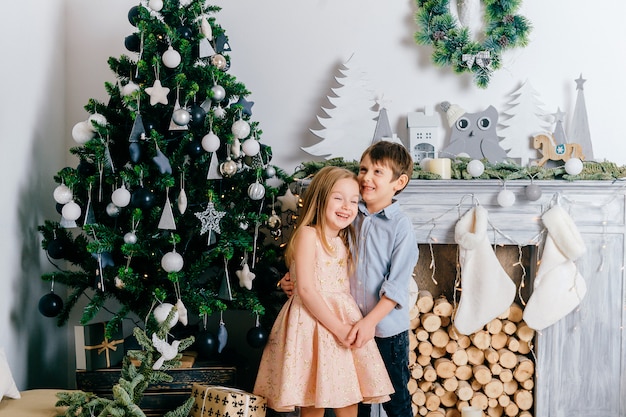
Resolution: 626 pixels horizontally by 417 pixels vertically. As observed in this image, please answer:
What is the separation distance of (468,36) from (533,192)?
2.75 feet

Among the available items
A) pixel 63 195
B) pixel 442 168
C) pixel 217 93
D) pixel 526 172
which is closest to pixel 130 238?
pixel 63 195

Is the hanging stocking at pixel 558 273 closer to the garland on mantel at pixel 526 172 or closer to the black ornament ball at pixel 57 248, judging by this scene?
the garland on mantel at pixel 526 172

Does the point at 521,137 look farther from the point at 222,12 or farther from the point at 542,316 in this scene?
A: the point at 222,12

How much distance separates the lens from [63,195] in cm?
221

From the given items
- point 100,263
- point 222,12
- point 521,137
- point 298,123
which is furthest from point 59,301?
point 521,137

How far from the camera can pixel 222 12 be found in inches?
118

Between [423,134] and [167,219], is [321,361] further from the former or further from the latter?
[423,134]

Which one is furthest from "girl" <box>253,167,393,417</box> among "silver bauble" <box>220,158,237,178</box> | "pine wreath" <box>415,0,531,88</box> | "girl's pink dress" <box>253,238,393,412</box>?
"pine wreath" <box>415,0,531,88</box>

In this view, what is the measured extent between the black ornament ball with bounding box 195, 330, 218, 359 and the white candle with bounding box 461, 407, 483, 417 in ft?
3.61

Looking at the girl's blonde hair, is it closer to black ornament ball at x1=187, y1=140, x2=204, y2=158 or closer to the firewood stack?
black ornament ball at x1=187, y1=140, x2=204, y2=158

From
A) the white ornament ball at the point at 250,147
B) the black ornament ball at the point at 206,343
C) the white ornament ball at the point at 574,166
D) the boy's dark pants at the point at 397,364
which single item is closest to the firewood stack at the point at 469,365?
the boy's dark pants at the point at 397,364

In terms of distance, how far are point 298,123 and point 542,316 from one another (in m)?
1.44

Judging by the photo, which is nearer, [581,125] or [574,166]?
[574,166]

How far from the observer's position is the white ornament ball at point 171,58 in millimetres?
2256
